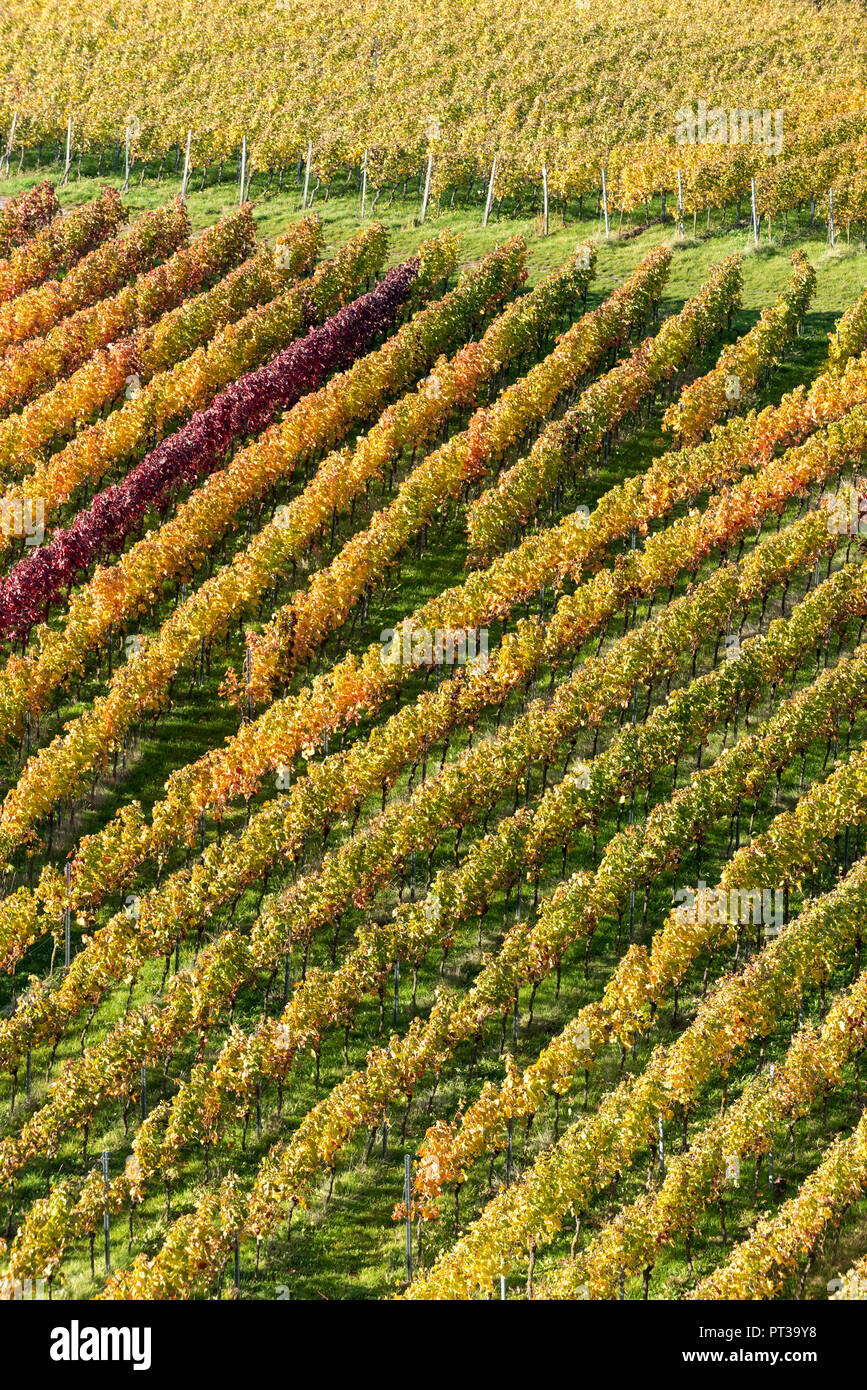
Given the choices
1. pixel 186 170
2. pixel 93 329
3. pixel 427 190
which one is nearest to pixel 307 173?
pixel 427 190

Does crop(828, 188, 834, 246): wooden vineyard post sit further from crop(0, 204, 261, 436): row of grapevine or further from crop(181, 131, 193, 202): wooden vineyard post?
crop(181, 131, 193, 202): wooden vineyard post

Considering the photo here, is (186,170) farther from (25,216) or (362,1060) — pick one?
(362,1060)

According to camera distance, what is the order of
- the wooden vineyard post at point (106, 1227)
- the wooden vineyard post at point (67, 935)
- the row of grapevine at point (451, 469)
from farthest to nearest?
the row of grapevine at point (451, 469)
the wooden vineyard post at point (67, 935)
the wooden vineyard post at point (106, 1227)

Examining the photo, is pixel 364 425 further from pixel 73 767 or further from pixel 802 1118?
pixel 802 1118

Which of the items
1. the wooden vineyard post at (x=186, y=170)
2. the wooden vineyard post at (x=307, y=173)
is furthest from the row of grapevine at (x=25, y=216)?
the wooden vineyard post at (x=307, y=173)

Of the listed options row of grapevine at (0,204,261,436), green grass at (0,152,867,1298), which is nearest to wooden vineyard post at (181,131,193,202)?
row of grapevine at (0,204,261,436)

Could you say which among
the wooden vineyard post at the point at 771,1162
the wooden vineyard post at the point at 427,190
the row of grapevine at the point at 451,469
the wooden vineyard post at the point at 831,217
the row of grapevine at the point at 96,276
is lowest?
the wooden vineyard post at the point at 771,1162

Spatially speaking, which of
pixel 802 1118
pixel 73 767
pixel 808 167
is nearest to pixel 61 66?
pixel 808 167

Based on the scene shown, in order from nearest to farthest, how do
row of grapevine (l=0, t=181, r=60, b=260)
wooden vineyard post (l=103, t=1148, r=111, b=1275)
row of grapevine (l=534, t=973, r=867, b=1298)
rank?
row of grapevine (l=534, t=973, r=867, b=1298), wooden vineyard post (l=103, t=1148, r=111, b=1275), row of grapevine (l=0, t=181, r=60, b=260)

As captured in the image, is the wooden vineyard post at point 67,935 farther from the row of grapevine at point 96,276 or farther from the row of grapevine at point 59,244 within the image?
the row of grapevine at point 59,244
